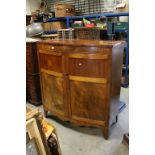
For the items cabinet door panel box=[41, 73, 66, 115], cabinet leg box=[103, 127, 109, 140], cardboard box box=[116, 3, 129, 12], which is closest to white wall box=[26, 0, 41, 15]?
cardboard box box=[116, 3, 129, 12]

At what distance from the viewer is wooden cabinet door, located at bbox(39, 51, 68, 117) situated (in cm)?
220

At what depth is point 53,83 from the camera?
2324 millimetres

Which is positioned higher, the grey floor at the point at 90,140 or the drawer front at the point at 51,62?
the drawer front at the point at 51,62

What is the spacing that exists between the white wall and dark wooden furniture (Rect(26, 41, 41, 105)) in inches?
116

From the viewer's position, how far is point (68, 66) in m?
2.08

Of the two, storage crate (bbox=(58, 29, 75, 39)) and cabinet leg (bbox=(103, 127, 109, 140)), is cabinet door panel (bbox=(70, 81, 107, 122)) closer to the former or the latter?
cabinet leg (bbox=(103, 127, 109, 140))

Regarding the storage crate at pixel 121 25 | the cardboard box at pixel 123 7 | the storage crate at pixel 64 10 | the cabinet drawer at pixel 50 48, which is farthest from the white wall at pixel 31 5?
the cabinet drawer at pixel 50 48

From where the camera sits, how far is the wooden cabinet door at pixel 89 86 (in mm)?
1919

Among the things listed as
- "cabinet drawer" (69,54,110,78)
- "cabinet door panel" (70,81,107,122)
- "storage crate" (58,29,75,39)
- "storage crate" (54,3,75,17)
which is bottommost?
"cabinet door panel" (70,81,107,122)

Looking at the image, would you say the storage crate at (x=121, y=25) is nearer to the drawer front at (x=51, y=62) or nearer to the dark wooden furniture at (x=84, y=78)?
the dark wooden furniture at (x=84, y=78)

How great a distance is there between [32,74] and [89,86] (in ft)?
4.18

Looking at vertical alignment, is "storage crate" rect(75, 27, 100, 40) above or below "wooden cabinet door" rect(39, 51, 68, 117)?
above
